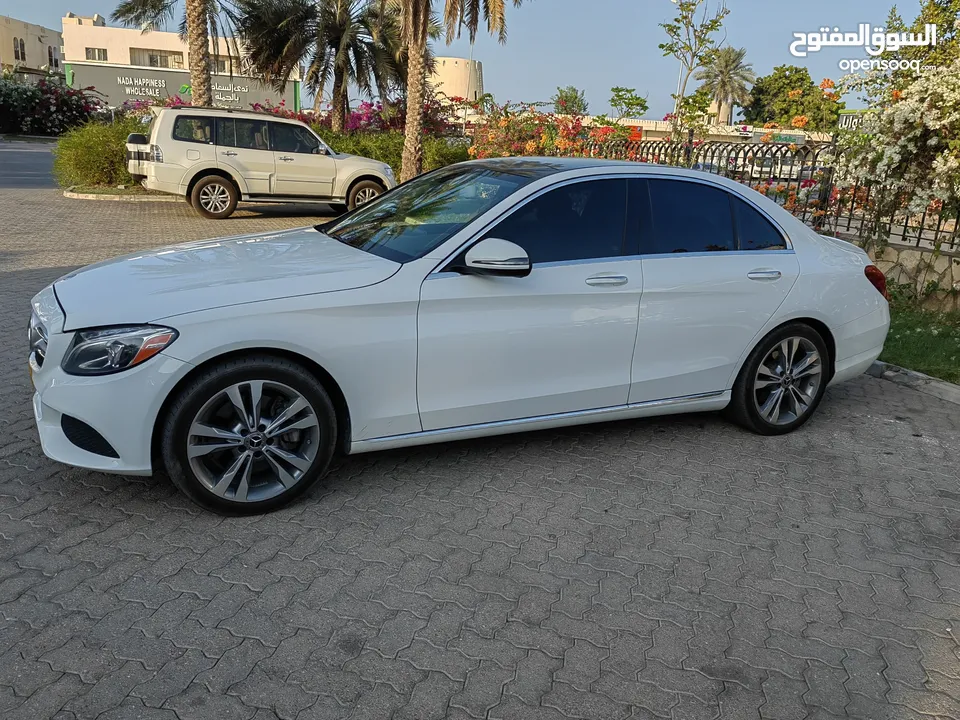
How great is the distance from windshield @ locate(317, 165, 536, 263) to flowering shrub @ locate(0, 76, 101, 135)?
39.9 m

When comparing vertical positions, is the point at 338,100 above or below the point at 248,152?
above

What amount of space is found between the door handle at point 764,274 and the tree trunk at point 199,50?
1599 centimetres

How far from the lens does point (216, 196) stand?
14.7 metres

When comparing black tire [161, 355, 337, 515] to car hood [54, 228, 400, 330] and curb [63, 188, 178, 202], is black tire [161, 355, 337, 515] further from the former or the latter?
curb [63, 188, 178, 202]

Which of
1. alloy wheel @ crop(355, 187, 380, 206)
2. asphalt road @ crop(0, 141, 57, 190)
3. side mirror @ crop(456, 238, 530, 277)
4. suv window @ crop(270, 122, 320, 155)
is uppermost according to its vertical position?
suv window @ crop(270, 122, 320, 155)

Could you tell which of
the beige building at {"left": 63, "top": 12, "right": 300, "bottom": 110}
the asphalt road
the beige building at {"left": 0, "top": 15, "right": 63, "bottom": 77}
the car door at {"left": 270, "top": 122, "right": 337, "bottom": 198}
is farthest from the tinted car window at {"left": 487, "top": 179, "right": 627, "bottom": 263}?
the beige building at {"left": 0, "top": 15, "right": 63, "bottom": 77}

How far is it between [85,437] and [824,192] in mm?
9535

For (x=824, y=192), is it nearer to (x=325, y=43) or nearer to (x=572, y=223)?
(x=572, y=223)

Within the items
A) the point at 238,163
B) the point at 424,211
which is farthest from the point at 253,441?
the point at 238,163

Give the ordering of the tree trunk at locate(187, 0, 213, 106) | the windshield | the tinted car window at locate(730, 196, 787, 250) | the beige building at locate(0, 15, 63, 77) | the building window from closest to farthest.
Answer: the windshield, the tinted car window at locate(730, 196, 787, 250), the tree trunk at locate(187, 0, 213, 106), the building window, the beige building at locate(0, 15, 63, 77)

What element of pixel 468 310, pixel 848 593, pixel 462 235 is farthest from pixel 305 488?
pixel 848 593

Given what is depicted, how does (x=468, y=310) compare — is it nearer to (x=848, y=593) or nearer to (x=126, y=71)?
(x=848, y=593)

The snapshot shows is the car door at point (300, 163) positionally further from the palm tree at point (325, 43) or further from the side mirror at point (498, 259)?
the side mirror at point (498, 259)

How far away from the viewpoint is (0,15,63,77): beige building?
87438 millimetres
